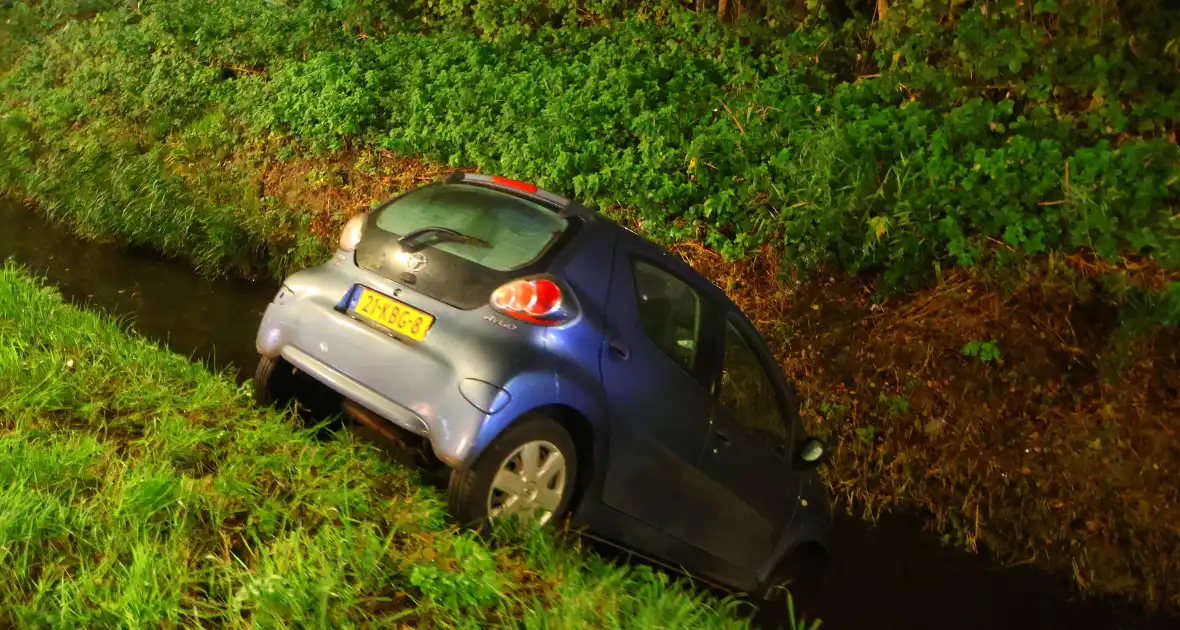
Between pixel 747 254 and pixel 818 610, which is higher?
pixel 747 254

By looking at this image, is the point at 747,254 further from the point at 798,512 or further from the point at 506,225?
the point at 506,225

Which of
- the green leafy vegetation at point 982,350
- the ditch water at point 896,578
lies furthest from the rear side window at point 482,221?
the green leafy vegetation at point 982,350

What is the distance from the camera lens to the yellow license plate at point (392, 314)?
3.62 m

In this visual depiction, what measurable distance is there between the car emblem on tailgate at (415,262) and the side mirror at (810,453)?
2.42 meters

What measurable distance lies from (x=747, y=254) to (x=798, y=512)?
8.10 feet

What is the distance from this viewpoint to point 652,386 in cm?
395

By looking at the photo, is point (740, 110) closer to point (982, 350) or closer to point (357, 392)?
point (982, 350)

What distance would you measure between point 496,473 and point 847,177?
13.9 ft

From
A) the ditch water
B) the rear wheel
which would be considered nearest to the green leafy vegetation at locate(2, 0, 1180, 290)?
the ditch water

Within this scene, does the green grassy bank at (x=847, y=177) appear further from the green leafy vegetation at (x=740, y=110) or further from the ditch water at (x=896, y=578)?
the ditch water at (x=896, y=578)

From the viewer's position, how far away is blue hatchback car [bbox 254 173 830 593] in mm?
3473

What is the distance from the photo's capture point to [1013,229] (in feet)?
19.6

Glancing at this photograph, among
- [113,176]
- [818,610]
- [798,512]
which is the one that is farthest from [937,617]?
[113,176]

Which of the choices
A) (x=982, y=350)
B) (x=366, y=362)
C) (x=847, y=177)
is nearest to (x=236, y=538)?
(x=366, y=362)
